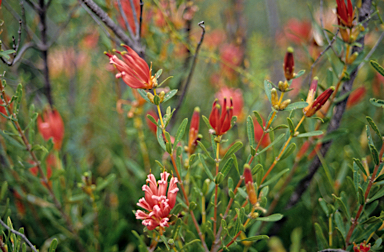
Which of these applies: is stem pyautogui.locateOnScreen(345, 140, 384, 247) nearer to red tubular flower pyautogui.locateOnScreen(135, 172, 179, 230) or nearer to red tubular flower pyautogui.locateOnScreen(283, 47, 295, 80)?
red tubular flower pyautogui.locateOnScreen(283, 47, 295, 80)

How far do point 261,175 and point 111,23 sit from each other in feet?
1.56

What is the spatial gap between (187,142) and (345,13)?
59cm

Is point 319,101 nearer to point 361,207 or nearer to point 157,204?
point 361,207

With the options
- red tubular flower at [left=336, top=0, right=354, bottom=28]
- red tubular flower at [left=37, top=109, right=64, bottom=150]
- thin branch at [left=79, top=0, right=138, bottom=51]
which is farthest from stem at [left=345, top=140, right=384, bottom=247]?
red tubular flower at [left=37, top=109, right=64, bottom=150]

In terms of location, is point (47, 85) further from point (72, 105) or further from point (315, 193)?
point (315, 193)

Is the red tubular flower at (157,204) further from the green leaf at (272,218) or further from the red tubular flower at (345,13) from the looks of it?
the red tubular flower at (345,13)

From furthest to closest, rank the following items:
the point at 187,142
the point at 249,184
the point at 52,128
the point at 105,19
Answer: the point at 187,142 < the point at 52,128 < the point at 105,19 < the point at 249,184

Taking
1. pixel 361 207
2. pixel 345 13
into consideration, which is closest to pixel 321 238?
pixel 361 207

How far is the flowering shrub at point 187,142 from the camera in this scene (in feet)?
1.63

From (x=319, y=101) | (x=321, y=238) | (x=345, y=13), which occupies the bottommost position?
(x=321, y=238)

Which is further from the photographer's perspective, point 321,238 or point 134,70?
point 321,238

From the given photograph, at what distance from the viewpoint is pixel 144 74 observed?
47cm

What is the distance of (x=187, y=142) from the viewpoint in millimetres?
939

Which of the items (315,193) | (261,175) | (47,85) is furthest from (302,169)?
(47,85)
